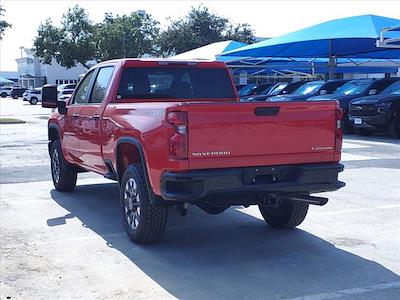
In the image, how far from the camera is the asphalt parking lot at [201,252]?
4.73 metres

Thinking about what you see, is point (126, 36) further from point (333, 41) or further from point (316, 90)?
point (316, 90)

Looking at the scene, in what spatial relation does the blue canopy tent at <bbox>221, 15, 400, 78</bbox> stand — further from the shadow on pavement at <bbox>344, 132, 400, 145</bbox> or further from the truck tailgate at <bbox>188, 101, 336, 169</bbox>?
the truck tailgate at <bbox>188, 101, 336, 169</bbox>

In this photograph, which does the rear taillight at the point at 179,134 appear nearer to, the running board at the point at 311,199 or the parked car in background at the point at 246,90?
the running board at the point at 311,199

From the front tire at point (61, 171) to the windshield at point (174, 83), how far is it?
7.41 feet

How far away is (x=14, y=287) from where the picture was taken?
482 cm

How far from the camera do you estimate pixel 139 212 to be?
5797 millimetres

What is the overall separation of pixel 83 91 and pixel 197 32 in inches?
1932

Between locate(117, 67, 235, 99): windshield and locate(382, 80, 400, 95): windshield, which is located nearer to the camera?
locate(117, 67, 235, 99): windshield

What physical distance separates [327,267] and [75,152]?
402 cm

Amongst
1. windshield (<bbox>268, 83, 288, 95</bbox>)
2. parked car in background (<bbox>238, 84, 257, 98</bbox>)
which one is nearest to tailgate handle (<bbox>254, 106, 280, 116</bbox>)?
windshield (<bbox>268, 83, 288, 95</bbox>)

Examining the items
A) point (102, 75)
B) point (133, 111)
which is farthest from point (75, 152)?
point (133, 111)

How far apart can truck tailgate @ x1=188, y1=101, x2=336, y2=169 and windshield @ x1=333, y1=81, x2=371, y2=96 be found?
14.4 meters

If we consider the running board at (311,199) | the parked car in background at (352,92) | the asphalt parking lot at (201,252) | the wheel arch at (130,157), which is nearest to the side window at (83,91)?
the asphalt parking lot at (201,252)

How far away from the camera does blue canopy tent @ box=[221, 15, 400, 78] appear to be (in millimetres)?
21373
